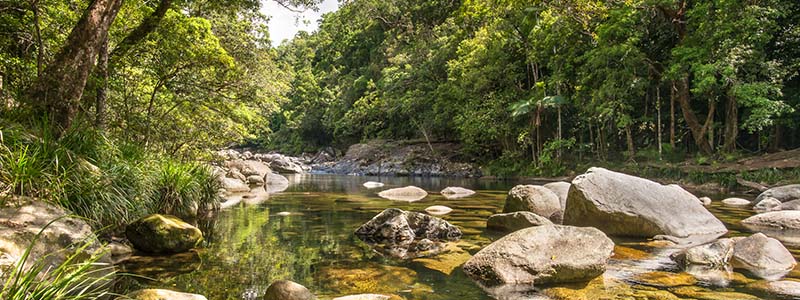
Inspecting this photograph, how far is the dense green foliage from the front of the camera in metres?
16.4

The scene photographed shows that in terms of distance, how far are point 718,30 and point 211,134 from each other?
1772 cm

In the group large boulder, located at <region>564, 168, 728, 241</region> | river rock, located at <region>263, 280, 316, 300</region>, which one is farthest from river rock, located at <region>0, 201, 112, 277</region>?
large boulder, located at <region>564, 168, 728, 241</region>

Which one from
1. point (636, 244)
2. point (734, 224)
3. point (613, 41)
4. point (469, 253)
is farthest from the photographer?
point (613, 41)

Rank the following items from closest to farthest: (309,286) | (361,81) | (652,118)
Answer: (309,286), (652,118), (361,81)

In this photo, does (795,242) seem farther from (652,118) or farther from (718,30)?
(652,118)

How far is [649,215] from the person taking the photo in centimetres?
809

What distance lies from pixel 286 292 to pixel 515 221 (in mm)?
5219

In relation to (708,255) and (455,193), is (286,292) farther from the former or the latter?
(455,193)

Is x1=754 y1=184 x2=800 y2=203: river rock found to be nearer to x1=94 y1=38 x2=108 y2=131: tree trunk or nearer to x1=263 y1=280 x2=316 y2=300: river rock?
x1=263 y1=280 x2=316 y2=300: river rock

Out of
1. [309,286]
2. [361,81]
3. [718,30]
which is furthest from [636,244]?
[361,81]

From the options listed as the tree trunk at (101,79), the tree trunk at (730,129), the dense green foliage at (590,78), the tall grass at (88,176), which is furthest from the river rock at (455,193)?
the tree trunk at (730,129)

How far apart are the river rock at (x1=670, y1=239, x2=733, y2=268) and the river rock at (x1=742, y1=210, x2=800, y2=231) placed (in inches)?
143

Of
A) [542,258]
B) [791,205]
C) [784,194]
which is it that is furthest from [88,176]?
[784,194]

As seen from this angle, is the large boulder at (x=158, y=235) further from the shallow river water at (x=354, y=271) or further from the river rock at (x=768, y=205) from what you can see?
the river rock at (x=768, y=205)
